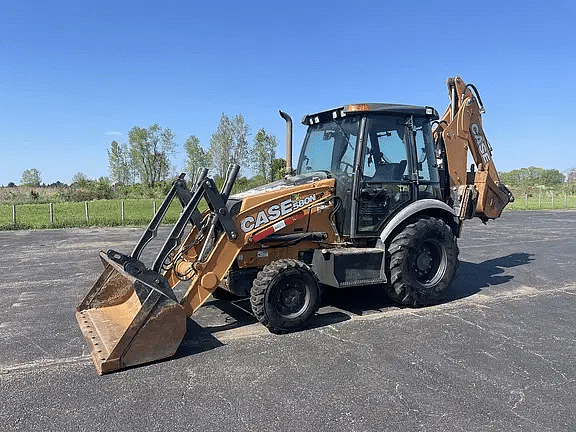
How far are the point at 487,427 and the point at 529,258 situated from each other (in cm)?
869

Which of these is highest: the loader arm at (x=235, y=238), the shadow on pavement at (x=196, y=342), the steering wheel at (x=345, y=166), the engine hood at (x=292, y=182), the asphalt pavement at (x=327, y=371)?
the steering wheel at (x=345, y=166)

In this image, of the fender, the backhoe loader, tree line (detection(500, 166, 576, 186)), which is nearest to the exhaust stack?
the backhoe loader

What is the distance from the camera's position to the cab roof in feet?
20.4

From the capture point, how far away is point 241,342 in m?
5.21

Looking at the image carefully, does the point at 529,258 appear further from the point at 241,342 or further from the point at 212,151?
the point at 212,151

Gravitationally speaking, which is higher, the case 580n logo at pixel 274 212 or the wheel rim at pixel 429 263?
the case 580n logo at pixel 274 212

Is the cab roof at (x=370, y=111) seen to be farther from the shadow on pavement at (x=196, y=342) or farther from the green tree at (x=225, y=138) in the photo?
the green tree at (x=225, y=138)

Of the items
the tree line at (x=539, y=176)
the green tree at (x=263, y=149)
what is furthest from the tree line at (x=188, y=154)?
the tree line at (x=539, y=176)

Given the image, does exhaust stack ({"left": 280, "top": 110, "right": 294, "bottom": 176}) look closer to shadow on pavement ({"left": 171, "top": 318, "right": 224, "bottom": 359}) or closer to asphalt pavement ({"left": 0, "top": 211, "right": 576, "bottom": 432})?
asphalt pavement ({"left": 0, "top": 211, "right": 576, "bottom": 432})

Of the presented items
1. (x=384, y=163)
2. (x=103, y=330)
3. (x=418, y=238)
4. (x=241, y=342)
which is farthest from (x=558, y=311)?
(x=103, y=330)

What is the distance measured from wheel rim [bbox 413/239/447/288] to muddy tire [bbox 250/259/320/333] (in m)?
1.76

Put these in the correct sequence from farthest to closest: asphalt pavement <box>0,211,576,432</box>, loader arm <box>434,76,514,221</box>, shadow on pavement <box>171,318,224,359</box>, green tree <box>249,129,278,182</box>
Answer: green tree <box>249,129,278,182</box> → loader arm <box>434,76,514,221</box> → shadow on pavement <box>171,318,224,359</box> → asphalt pavement <box>0,211,576,432</box>

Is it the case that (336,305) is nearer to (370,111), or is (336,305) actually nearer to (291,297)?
(291,297)

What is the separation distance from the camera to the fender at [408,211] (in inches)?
249
